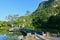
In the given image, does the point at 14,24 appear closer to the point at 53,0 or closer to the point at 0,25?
the point at 0,25

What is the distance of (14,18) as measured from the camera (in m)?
138

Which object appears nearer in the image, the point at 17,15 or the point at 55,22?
the point at 55,22

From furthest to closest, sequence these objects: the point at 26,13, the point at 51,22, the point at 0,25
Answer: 1. the point at 26,13
2. the point at 0,25
3. the point at 51,22

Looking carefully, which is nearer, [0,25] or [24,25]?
[0,25]

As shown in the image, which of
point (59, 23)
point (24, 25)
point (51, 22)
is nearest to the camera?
point (59, 23)

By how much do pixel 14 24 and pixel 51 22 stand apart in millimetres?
45823

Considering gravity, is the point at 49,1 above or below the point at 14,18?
above

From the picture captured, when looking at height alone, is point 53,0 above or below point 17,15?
above

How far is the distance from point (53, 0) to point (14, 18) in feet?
166

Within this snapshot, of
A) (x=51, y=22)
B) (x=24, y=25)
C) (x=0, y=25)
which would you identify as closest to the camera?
(x=51, y=22)

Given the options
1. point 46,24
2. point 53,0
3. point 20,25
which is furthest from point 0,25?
point 53,0

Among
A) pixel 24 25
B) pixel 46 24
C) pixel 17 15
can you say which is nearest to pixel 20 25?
pixel 24 25

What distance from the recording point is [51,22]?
76250mm

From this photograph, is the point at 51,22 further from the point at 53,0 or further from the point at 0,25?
the point at 53,0
